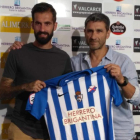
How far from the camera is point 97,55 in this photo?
160 cm

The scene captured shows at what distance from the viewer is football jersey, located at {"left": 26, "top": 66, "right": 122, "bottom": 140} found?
137cm

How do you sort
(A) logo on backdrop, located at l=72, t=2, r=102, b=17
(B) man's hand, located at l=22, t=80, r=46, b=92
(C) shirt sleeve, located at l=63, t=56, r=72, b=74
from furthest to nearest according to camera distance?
1. (A) logo on backdrop, located at l=72, t=2, r=102, b=17
2. (C) shirt sleeve, located at l=63, t=56, r=72, b=74
3. (B) man's hand, located at l=22, t=80, r=46, b=92

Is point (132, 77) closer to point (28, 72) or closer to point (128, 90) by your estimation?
point (128, 90)

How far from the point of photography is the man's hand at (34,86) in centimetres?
131

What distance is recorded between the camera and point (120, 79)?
133 centimetres

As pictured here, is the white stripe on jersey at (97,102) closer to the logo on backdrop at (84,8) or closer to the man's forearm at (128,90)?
the man's forearm at (128,90)

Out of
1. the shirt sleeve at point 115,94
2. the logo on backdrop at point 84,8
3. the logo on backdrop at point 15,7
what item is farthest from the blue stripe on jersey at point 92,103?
the logo on backdrop at point 15,7

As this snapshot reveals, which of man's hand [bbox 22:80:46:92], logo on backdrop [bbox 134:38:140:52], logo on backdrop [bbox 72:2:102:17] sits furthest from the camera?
logo on backdrop [bbox 134:38:140:52]

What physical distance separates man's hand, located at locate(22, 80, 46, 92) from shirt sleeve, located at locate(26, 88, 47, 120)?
58 mm

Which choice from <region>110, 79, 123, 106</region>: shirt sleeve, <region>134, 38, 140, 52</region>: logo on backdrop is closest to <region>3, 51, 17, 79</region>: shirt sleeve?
<region>110, 79, 123, 106</region>: shirt sleeve

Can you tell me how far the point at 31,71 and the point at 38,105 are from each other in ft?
0.78

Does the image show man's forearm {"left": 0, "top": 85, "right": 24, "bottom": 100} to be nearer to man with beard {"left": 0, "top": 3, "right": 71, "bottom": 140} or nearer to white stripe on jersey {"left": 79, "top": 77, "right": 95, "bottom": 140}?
man with beard {"left": 0, "top": 3, "right": 71, "bottom": 140}

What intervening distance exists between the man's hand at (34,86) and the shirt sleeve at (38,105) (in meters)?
0.06

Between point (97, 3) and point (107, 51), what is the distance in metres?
0.69
